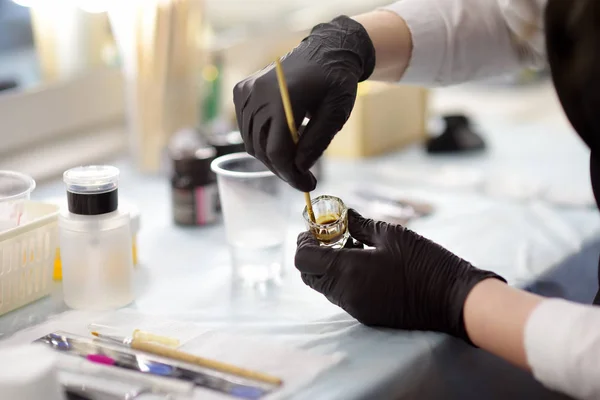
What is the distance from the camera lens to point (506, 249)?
1.29 metres

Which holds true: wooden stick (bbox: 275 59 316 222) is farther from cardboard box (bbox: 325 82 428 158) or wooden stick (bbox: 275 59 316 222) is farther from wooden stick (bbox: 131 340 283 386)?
cardboard box (bbox: 325 82 428 158)

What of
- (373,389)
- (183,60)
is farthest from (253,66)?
(373,389)

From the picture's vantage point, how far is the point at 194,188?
1.36 m

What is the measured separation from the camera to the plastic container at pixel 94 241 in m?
1.00

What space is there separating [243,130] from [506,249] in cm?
53

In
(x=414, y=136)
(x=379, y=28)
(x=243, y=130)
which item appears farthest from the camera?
(x=414, y=136)

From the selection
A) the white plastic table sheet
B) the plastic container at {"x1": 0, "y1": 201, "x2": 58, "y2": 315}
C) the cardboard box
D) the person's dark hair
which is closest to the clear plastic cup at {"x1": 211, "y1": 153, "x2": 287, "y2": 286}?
the white plastic table sheet

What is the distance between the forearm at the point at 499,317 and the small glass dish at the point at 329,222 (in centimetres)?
19

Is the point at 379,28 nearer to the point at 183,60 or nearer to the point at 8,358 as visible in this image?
the point at 183,60

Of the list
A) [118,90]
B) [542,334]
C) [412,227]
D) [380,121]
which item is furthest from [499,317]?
[118,90]

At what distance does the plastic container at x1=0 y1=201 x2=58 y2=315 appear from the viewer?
1.02 meters

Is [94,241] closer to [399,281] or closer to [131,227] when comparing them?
[131,227]

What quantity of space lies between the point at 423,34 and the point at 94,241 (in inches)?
26.1

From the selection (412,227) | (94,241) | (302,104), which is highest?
(302,104)
